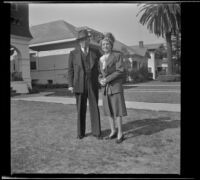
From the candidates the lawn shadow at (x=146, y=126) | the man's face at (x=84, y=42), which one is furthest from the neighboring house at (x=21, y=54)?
the man's face at (x=84, y=42)

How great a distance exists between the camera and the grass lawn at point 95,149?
2.97 metres

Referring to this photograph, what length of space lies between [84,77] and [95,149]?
1.34m

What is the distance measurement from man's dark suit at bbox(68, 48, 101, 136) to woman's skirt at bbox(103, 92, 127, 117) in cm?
24

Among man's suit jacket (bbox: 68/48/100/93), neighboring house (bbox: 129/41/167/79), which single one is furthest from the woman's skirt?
neighboring house (bbox: 129/41/167/79)

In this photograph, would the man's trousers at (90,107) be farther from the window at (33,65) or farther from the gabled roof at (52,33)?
the window at (33,65)

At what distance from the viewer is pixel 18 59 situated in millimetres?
14039

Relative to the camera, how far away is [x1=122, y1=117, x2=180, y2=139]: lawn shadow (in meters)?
4.71

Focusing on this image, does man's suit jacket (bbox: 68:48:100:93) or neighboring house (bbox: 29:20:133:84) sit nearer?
man's suit jacket (bbox: 68:48:100:93)

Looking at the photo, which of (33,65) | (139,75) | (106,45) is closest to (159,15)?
(106,45)

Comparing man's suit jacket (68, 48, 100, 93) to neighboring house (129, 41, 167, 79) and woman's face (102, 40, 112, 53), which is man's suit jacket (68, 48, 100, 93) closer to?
woman's face (102, 40, 112, 53)

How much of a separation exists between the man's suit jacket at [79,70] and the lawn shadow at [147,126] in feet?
4.00

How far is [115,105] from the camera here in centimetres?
411
